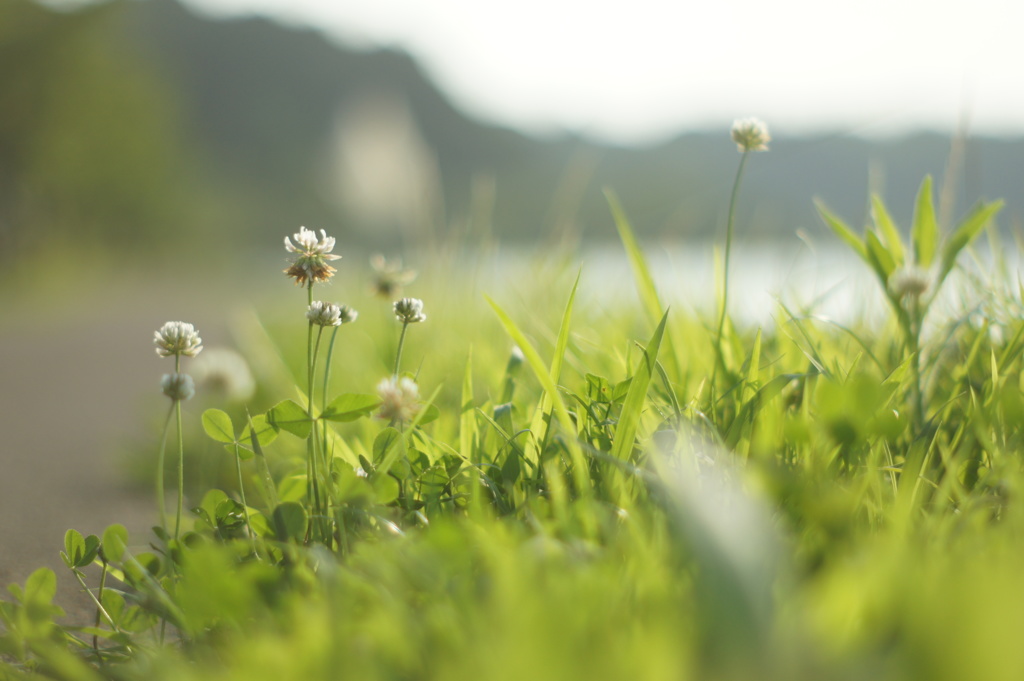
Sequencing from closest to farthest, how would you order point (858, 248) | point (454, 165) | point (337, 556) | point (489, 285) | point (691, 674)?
point (691, 674) < point (337, 556) < point (858, 248) < point (489, 285) < point (454, 165)

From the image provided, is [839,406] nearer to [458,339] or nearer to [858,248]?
[858,248]

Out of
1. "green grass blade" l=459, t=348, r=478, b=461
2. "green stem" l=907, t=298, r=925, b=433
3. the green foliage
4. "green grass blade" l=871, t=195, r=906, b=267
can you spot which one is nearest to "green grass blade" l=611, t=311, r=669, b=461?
the green foliage

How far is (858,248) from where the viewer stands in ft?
3.60

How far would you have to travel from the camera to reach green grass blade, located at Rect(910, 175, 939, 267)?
43.9 inches

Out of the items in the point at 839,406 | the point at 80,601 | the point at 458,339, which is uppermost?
the point at 839,406

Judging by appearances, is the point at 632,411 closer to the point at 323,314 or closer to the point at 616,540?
the point at 616,540

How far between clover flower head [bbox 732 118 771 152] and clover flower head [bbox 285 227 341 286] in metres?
0.62

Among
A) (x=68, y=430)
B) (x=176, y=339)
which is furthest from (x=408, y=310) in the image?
(x=68, y=430)

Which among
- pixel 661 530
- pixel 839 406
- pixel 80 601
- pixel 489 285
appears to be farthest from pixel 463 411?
pixel 489 285

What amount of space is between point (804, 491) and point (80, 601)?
3.10 ft

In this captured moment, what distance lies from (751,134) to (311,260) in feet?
2.17

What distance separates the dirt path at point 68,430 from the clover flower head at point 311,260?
538 millimetres

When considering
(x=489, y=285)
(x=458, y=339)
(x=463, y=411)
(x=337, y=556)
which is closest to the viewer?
(x=337, y=556)

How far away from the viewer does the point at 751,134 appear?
1057mm
